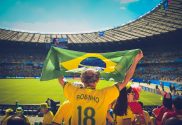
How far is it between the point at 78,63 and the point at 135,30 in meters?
58.5

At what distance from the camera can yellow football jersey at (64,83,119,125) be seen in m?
4.07

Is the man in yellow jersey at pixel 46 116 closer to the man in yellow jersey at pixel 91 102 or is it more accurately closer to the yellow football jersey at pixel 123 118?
the yellow football jersey at pixel 123 118

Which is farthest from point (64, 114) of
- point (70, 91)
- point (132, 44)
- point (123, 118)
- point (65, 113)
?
point (132, 44)

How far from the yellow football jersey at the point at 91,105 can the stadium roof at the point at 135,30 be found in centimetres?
4829

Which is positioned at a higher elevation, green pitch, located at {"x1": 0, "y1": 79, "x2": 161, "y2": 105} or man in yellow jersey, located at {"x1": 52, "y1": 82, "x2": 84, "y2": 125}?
man in yellow jersey, located at {"x1": 52, "y1": 82, "x2": 84, "y2": 125}

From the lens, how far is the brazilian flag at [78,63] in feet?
16.0

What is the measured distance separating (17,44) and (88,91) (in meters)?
66.1

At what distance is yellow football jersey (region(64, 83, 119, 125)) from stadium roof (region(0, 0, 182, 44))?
158 feet

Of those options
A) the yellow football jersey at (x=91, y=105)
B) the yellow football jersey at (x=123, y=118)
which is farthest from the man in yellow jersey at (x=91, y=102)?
the yellow football jersey at (x=123, y=118)

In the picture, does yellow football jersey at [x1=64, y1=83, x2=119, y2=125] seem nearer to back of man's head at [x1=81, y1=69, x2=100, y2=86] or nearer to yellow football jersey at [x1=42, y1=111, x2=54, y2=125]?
back of man's head at [x1=81, y1=69, x2=100, y2=86]

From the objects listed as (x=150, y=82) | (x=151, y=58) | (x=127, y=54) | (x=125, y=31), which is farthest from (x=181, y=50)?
(x=127, y=54)

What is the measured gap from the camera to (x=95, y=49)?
6931cm

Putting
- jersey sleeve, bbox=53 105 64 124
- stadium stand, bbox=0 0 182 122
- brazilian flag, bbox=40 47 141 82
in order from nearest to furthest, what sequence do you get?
jersey sleeve, bbox=53 105 64 124 → brazilian flag, bbox=40 47 141 82 → stadium stand, bbox=0 0 182 122

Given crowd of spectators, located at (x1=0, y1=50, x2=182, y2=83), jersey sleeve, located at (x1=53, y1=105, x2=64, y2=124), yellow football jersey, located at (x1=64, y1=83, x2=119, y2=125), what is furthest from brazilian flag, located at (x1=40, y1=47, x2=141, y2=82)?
crowd of spectators, located at (x1=0, y1=50, x2=182, y2=83)
